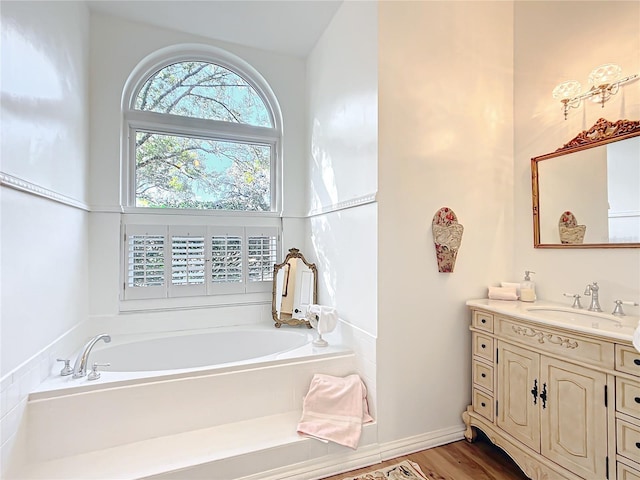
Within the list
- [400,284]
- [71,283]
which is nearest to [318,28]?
[400,284]

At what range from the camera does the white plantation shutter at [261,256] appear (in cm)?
309

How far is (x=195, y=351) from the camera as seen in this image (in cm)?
273

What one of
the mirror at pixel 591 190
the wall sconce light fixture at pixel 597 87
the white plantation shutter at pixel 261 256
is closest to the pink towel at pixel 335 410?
the white plantation shutter at pixel 261 256

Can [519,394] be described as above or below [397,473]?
above

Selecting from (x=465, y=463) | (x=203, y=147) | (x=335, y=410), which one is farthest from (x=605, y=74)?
(x=203, y=147)

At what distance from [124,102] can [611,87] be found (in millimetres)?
3423

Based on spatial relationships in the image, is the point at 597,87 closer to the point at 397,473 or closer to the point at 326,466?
the point at 397,473

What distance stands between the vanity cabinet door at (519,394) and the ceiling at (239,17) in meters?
2.70

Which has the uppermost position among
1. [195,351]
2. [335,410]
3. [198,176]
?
[198,176]

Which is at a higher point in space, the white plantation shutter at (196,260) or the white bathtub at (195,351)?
the white plantation shutter at (196,260)

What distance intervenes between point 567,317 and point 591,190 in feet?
2.50

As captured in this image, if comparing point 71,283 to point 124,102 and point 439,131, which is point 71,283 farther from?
point 439,131

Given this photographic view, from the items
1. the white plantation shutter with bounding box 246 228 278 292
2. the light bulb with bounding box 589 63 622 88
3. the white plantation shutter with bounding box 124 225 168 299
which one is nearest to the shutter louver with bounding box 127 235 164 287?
the white plantation shutter with bounding box 124 225 168 299

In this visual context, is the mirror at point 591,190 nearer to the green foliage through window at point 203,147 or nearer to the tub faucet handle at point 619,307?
the tub faucet handle at point 619,307
